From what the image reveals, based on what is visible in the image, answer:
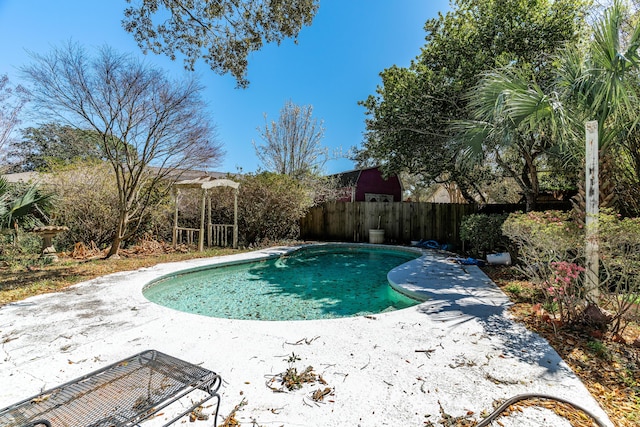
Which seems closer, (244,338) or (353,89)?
(244,338)

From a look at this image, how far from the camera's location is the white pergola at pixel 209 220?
31.1 ft

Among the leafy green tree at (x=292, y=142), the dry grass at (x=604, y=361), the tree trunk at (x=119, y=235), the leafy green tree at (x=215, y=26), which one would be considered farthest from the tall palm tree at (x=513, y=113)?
the leafy green tree at (x=292, y=142)

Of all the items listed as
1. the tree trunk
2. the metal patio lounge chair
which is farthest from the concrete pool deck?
the tree trunk

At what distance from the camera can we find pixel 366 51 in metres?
11.4

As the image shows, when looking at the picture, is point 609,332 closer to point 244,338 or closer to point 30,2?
point 244,338

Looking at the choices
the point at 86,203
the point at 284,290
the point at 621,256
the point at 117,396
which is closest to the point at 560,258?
the point at 621,256

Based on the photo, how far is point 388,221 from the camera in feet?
40.7

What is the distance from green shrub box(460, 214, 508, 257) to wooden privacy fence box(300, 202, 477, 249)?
8.45ft

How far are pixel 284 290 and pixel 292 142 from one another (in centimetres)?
1139

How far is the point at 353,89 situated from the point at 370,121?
6883 mm

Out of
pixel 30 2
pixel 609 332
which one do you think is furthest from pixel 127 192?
pixel 609 332

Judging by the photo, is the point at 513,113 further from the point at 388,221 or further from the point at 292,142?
the point at 292,142

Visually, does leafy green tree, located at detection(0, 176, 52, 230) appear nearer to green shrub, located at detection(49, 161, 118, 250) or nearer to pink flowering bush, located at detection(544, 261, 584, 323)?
green shrub, located at detection(49, 161, 118, 250)

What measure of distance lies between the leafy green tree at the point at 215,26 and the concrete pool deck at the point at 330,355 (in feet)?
15.9
